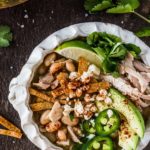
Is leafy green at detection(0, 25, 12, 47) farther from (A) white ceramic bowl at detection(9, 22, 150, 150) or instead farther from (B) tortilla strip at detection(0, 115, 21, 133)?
(B) tortilla strip at detection(0, 115, 21, 133)

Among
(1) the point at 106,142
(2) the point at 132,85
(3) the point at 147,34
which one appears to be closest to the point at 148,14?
(3) the point at 147,34

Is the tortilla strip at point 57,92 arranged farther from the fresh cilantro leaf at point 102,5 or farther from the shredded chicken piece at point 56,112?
the fresh cilantro leaf at point 102,5

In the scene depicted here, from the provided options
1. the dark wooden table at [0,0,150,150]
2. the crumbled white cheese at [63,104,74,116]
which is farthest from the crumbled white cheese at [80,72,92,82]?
the dark wooden table at [0,0,150,150]

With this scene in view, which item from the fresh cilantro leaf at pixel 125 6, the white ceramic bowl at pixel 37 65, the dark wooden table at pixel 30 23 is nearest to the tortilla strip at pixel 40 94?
the white ceramic bowl at pixel 37 65

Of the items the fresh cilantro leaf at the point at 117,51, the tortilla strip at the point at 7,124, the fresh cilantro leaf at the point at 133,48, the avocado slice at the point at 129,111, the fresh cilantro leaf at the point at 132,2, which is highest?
the fresh cilantro leaf at the point at 132,2

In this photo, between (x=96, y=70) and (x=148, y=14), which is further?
(x=148, y=14)

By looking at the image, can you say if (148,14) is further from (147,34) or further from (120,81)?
(120,81)
